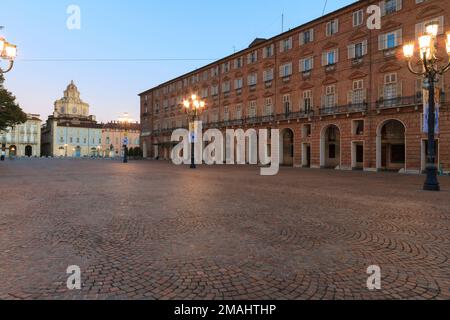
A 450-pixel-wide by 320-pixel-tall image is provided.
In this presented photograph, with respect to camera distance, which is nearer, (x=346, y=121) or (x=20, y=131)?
(x=346, y=121)

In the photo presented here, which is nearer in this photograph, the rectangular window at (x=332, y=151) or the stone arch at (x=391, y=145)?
the stone arch at (x=391, y=145)

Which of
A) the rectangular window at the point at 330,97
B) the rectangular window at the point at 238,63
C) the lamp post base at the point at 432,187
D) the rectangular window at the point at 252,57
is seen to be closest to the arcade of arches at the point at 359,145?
the rectangular window at the point at 330,97

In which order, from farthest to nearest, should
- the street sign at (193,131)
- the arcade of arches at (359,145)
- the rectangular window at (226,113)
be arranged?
the rectangular window at (226,113)
the street sign at (193,131)
the arcade of arches at (359,145)

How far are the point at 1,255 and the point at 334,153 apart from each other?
31.8 meters

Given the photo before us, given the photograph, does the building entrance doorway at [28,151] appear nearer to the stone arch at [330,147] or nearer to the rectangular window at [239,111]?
the rectangular window at [239,111]

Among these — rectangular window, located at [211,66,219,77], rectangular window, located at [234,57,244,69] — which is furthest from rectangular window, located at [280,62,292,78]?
rectangular window, located at [211,66,219,77]

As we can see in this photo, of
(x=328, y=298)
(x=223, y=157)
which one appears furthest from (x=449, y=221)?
(x=223, y=157)

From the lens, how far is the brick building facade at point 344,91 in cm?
2433

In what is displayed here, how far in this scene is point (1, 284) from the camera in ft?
11.4

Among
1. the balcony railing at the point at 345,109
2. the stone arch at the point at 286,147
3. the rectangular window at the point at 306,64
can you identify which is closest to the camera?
the balcony railing at the point at 345,109

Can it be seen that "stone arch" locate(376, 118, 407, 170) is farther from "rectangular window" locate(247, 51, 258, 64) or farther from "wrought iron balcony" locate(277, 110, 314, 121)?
"rectangular window" locate(247, 51, 258, 64)
